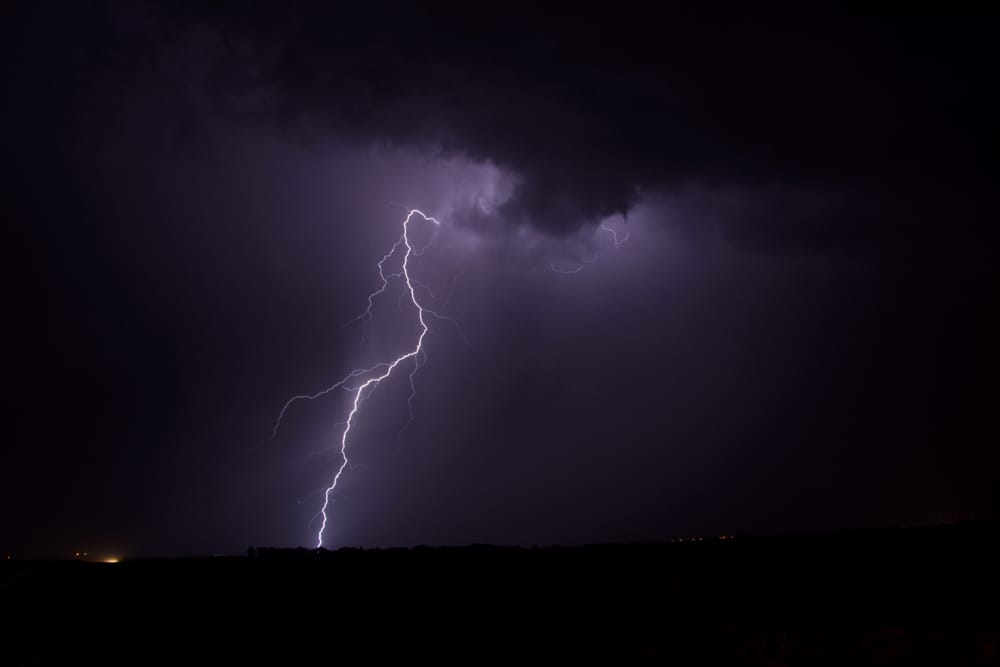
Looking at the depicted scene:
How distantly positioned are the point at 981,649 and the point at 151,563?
307 inches

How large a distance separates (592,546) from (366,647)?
240 centimetres

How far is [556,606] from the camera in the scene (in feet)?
22.5

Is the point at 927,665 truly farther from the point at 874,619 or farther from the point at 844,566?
the point at 844,566

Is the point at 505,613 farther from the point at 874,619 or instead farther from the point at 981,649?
the point at 981,649

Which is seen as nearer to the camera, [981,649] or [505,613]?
[981,649]

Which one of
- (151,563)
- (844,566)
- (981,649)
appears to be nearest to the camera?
(981,649)

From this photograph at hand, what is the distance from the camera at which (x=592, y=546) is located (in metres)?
7.40

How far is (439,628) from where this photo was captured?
689 centimetres

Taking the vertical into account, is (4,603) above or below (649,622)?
above

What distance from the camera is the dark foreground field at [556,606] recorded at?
21.2 ft

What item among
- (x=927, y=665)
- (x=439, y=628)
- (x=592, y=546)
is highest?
(x=592, y=546)

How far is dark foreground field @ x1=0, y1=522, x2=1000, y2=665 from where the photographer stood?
6.46m

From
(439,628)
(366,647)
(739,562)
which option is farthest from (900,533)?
(366,647)

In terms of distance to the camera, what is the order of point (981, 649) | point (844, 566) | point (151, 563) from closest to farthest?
1. point (981, 649)
2. point (844, 566)
3. point (151, 563)
